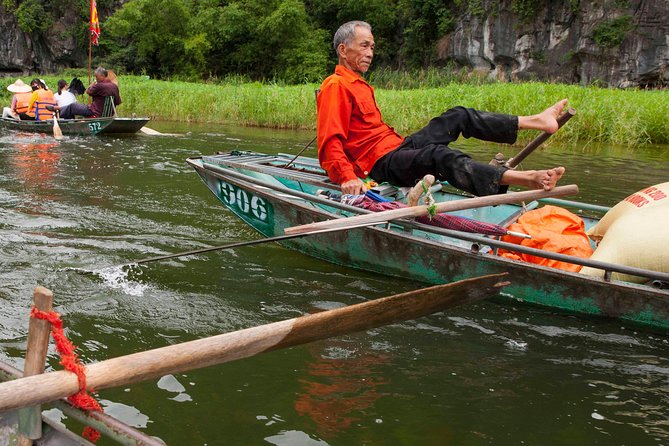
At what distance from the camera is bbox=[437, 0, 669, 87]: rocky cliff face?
24.3 meters

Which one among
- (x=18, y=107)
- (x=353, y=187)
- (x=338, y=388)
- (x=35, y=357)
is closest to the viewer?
(x=35, y=357)

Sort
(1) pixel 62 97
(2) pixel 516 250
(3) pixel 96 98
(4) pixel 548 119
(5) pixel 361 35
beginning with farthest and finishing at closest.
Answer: (1) pixel 62 97, (3) pixel 96 98, (5) pixel 361 35, (4) pixel 548 119, (2) pixel 516 250

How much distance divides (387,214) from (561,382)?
1.39 meters

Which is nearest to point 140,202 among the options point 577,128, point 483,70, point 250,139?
point 250,139

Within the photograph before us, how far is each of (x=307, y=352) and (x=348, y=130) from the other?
2.16 m

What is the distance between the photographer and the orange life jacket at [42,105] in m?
13.2

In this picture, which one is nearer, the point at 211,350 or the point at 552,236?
the point at 211,350

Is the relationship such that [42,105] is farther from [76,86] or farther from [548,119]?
[548,119]

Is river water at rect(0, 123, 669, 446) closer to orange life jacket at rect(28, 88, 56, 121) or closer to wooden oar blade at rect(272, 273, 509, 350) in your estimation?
wooden oar blade at rect(272, 273, 509, 350)

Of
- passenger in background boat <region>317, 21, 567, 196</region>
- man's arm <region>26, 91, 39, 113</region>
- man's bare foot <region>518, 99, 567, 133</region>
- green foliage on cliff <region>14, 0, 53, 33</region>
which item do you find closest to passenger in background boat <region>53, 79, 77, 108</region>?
man's arm <region>26, 91, 39, 113</region>

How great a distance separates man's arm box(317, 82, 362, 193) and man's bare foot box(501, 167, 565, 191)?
3.98 ft

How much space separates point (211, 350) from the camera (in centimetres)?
207

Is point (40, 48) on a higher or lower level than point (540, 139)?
higher

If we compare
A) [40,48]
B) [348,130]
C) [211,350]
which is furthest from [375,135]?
[40,48]
